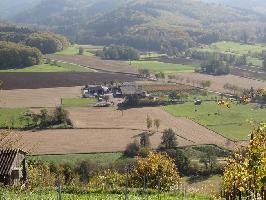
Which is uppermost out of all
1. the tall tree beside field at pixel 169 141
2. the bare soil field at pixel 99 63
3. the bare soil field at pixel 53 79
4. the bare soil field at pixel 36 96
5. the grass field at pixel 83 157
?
the bare soil field at pixel 99 63

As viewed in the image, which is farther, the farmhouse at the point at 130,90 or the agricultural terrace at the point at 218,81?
the agricultural terrace at the point at 218,81

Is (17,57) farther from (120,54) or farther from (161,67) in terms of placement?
(120,54)

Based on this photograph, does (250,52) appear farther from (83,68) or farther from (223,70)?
(83,68)

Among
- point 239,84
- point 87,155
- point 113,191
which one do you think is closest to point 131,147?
point 87,155

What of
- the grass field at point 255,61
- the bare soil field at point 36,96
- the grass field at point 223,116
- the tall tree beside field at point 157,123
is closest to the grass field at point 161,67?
the grass field at point 255,61

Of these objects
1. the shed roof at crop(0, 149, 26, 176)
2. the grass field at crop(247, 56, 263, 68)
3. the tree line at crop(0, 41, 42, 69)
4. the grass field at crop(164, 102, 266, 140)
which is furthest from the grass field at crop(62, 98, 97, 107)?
the grass field at crop(247, 56, 263, 68)

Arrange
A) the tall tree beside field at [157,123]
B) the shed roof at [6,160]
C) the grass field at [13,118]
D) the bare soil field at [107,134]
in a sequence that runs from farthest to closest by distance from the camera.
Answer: the tall tree beside field at [157,123]
the grass field at [13,118]
the bare soil field at [107,134]
the shed roof at [6,160]

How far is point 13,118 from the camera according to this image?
267ft

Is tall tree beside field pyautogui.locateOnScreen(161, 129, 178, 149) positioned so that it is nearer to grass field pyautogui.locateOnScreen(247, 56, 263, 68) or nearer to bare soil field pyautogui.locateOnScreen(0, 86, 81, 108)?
bare soil field pyautogui.locateOnScreen(0, 86, 81, 108)

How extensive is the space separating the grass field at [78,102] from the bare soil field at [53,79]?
14399 millimetres

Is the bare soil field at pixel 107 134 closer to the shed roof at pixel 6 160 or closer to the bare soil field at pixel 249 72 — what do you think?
the shed roof at pixel 6 160

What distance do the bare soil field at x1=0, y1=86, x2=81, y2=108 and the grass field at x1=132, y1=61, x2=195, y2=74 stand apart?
40.4 metres

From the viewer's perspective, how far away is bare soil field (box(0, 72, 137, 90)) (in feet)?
377

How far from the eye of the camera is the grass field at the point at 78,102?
9709 cm
